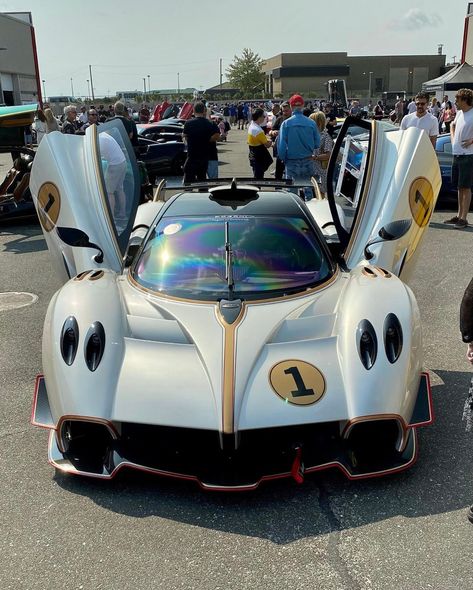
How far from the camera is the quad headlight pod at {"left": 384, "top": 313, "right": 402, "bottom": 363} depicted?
300cm

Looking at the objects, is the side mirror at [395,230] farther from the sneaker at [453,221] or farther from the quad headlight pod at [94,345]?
the sneaker at [453,221]

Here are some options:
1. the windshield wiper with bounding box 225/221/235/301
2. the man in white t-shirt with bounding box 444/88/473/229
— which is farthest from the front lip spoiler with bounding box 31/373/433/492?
the man in white t-shirt with bounding box 444/88/473/229

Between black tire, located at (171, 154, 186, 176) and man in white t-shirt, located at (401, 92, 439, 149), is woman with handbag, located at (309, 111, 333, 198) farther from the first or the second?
black tire, located at (171, 154, 186, 176)

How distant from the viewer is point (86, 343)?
3.08 meters

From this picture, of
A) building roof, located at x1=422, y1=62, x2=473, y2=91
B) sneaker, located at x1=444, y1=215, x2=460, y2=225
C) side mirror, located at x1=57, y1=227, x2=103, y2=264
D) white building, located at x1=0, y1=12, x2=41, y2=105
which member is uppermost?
white building, located at x1=0, y1=12, x2=41, y2=105

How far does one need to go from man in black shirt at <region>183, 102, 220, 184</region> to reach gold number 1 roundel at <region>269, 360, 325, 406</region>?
6.54m

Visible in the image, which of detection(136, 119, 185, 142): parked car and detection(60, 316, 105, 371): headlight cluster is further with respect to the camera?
detection(136, 119, 185, 142): parked car

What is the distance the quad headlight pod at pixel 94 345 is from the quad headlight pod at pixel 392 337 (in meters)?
1.46

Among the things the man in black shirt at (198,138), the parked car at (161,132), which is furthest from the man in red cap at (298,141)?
the parked car at (161,132)

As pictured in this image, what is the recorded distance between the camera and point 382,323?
3.14m

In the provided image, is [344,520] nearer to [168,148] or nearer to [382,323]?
[382,323]

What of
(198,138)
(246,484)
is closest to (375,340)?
(246,484)

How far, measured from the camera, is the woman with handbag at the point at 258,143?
30.2ft

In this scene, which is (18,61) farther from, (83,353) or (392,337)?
(392,337)
